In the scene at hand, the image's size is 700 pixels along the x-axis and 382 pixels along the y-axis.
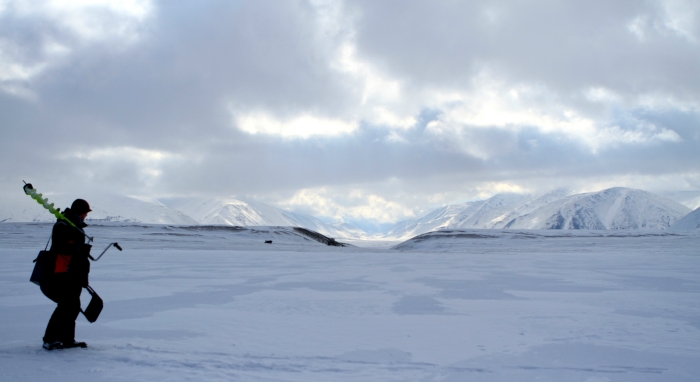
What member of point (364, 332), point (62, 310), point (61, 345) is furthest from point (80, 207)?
point (364, 332)

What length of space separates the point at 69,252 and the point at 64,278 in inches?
14.3

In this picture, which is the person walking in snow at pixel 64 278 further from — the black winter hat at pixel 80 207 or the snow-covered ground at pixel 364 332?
the snow-covered ground at pixel 364 332

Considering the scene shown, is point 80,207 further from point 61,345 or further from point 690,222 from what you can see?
point 690,222

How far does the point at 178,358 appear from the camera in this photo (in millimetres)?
5883

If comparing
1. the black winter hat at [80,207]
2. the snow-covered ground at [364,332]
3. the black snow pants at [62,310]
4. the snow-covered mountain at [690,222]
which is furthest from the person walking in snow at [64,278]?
the snow-covered mountain at [690,222]

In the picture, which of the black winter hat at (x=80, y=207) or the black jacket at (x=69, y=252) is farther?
the black winter hat at (x=80, y=207)

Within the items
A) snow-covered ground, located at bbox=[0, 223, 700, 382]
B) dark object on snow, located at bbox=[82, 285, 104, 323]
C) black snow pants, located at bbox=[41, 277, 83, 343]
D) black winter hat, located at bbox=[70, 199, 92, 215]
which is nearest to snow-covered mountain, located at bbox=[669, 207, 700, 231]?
snow-covered ground, located at bbox=[0, 223, 700, 382]

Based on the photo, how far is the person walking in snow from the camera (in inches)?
237

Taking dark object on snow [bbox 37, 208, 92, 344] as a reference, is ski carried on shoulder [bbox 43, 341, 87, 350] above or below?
below

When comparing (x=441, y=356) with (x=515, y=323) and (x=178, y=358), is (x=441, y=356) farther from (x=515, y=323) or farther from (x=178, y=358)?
(x=178, y=358)

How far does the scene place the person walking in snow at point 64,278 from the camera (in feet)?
19.8

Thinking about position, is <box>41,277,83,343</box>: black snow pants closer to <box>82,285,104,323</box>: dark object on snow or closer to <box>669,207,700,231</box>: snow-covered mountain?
<box>82,285,104,323</box>: dark object on snow

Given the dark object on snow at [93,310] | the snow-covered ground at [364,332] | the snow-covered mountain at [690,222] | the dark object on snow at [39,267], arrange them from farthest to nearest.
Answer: the snow-covered mountain at [690,222]
the dark object on snow at [93,310]
the dark object on snow at [39,267]
the snow-covered ground at [364,332]

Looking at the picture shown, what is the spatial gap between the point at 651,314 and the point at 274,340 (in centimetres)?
761
